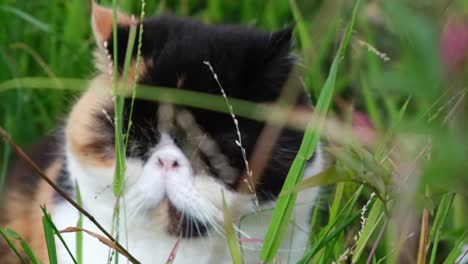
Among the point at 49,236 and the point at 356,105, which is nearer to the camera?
the point at 49,236

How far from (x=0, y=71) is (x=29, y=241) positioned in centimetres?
58

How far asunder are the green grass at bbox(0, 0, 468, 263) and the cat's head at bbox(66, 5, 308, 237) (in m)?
0.04

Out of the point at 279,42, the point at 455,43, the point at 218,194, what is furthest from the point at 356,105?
the point at 455,43

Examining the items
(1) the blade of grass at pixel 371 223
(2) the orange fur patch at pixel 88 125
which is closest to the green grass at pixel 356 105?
(1) the blade of grass at pixel 371 223

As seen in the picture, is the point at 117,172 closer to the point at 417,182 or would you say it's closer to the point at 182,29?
the point at 182,29

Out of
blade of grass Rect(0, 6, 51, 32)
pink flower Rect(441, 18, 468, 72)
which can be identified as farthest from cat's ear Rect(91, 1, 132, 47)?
pink flower Rect(441, 18, 468, 72)

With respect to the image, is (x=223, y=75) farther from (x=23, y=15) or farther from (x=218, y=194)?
(x=23, y=15)

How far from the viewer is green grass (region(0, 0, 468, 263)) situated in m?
0.43

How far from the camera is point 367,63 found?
1971 mm

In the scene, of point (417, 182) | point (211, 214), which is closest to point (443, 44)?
point (417, 182)

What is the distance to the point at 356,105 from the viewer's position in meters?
2.23

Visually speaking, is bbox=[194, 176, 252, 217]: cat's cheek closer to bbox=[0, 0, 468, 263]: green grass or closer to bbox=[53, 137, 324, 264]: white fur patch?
bbox=[53, 137, 324, 264]: white fur patch

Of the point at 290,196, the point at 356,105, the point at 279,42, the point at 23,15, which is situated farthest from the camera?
the point at 356,105

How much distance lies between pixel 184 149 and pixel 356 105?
110 centimetres
